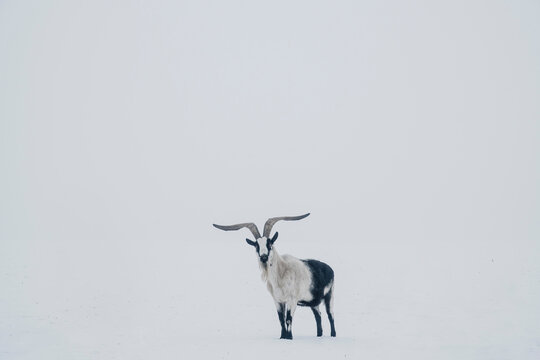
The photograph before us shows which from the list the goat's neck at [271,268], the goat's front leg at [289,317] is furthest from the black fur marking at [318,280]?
the goat's neck at [271,268]

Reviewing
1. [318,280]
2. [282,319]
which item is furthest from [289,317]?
[318,280]

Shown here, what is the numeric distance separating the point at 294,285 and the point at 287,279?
24 cm

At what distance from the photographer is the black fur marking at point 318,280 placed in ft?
51.0

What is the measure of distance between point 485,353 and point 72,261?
91.8 ft

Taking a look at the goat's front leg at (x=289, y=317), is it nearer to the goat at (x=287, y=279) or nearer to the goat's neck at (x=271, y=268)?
the goat at (x=287, y=279)

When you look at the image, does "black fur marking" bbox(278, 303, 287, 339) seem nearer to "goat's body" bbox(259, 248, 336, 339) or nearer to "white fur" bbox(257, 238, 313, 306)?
"goat's body" bbox(259, 248, 336, 339)

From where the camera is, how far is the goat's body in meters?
14.9

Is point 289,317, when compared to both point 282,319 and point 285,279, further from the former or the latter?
point 285,279

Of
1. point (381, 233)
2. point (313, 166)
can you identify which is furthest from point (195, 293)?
point (313, 166)

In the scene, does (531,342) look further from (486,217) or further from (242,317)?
(486,217)

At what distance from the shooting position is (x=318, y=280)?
15.7 meters

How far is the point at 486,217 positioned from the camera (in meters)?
89.9

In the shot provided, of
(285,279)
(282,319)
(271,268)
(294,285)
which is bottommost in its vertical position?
(282,319)

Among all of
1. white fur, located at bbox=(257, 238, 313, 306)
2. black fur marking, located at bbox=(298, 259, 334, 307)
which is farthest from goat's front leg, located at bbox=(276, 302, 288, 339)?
black fur marking, located at bbox=(298, 259, 334, 307)
